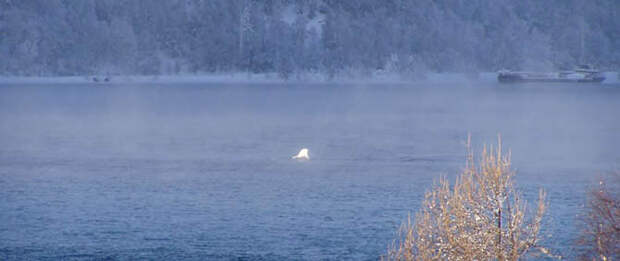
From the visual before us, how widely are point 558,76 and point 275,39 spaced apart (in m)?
47.8

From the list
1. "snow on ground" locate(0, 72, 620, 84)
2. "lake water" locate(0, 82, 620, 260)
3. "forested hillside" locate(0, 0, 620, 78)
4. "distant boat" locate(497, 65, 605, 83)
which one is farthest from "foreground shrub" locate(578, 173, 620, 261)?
"distant boat" locate(497, 65, 605, 83)

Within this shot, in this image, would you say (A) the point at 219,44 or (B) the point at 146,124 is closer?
(B) the point at 146,124

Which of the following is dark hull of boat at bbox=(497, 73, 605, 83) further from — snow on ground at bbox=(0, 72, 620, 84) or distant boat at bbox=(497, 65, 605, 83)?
snow on ground at bbox=(0, 72, 620, 84)

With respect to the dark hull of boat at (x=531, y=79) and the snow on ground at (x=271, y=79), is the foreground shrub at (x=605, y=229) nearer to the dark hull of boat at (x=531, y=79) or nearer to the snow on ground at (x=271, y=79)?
the snow on ground at (x=271, y=79)

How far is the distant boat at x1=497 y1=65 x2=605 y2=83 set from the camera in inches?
5699

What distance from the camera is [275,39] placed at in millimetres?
142250

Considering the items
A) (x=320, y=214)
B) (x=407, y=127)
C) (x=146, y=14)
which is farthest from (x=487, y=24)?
(x=320, y=214)

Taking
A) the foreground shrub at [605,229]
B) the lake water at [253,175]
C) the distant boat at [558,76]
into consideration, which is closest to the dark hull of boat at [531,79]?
the distant boat at [558,76]

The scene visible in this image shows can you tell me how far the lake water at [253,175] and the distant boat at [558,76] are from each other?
73.5m

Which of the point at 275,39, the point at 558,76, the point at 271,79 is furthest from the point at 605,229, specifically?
the point at 558,76

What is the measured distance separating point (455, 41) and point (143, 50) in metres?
50.7

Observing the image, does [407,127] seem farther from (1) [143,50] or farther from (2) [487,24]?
(2) [487,24]

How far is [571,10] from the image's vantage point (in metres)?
160

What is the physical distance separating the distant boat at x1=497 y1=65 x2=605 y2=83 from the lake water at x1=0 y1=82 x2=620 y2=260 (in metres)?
73.5
